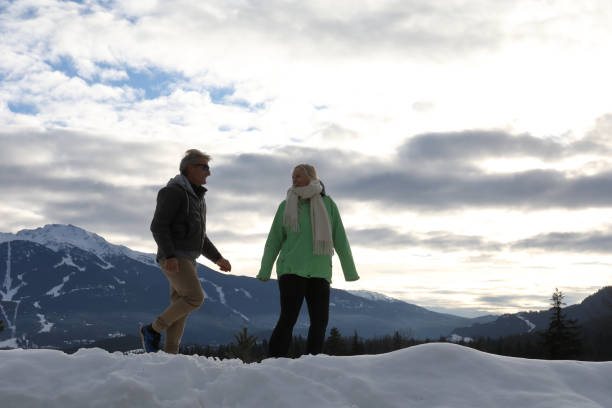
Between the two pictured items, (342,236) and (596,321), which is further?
(596,321)

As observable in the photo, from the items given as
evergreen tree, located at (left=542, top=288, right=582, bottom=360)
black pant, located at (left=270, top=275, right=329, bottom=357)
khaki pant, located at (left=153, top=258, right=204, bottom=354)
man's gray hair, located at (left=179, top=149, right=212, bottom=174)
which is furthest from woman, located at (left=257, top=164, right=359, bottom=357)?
evergreen tree, located at (left=542, top=288, right=582, bottom=360)

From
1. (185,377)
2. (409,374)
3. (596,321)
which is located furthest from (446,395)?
(596,321)

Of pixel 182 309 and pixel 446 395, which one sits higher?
pixel 182 309

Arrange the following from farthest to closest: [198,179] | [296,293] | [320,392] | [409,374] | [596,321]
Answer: [596,321] < [198,179] < [296,293] < [409,374] < [320,392]

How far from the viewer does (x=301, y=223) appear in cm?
719

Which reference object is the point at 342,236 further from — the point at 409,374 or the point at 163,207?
the point at 409,374

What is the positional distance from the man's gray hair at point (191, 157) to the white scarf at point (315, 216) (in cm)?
121

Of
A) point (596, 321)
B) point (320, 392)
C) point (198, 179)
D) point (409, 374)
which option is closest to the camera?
point (320, 392)

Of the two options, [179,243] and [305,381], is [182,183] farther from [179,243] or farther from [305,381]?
[305,381]

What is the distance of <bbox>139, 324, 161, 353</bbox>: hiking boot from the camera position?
22.7 ft

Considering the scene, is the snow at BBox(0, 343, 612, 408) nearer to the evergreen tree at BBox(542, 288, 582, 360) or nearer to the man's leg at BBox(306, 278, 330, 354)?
the man's leg at BBox(306, 278, 330, 354)

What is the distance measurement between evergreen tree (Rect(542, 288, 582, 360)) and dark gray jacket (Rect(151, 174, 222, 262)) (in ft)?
204

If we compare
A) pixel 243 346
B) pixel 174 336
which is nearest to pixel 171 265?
pixel 174 336

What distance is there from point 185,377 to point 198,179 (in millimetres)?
3495
